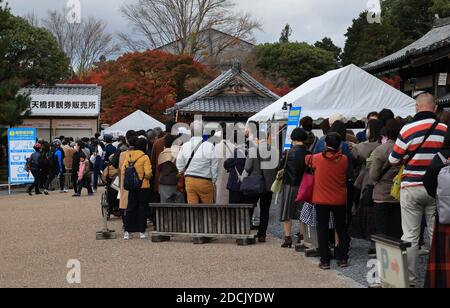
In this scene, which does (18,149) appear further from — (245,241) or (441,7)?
(441,7)

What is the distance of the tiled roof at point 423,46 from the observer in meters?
11.8

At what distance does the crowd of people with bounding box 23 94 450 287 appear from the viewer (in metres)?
5.69

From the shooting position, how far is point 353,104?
12148mm

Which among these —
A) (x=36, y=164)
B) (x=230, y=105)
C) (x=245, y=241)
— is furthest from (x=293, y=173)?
(x=230, y=105)

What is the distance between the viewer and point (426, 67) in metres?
15.6

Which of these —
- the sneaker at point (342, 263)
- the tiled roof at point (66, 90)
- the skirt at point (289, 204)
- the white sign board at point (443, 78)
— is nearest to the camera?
the sneaker at point (342, 263)

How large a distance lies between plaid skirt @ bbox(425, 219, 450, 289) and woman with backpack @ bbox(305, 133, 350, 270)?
6.15 feet

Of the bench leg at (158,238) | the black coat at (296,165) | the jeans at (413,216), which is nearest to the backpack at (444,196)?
the jeans at (413,216)

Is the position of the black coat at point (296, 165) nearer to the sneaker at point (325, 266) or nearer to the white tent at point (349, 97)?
the sneaker at point (325, 266)

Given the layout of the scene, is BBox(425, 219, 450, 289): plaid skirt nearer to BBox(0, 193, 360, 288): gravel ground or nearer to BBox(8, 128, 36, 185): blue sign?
BBox(0, 193, 360, 288): gravel ground

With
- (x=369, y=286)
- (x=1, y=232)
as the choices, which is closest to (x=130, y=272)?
(x=369, y=286)

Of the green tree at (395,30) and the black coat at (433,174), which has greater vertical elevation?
the green tree at (395,30)

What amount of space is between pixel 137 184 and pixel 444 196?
558 cm

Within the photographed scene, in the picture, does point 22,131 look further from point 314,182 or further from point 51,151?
point 314,182
